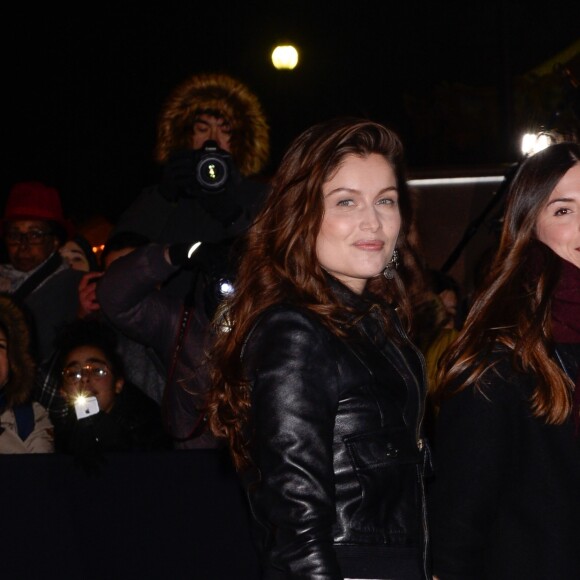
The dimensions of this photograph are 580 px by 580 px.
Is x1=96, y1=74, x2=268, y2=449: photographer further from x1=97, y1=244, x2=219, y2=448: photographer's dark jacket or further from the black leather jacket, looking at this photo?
the black leather jacket

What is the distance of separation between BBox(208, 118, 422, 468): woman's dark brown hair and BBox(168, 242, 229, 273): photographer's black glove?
5.48ft

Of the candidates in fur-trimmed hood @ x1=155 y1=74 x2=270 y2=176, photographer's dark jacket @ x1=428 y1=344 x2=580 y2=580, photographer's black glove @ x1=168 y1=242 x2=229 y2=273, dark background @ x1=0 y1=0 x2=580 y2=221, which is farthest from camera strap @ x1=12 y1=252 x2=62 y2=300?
dark background @ x1=0 y1=0 x2=580 y2=221

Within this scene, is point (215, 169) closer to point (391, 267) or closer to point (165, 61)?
point (391, 267)

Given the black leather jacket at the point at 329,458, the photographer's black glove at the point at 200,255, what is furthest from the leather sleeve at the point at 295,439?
the photographer's black glove at the point at 200,255

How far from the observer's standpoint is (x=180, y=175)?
203 inches

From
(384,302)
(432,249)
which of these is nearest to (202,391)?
(384,302)

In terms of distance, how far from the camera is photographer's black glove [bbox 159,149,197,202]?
5.10 meters

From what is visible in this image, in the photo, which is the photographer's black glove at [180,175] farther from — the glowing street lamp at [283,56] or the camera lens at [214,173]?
the glowing street lamp at [283,56]

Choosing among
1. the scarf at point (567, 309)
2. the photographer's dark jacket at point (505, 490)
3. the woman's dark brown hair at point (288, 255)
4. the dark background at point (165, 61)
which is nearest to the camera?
the woman's dark brown hair at point (288, 255)

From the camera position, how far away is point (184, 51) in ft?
57.4

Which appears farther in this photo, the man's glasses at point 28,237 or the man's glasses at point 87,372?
the man's glasses at point 28,237

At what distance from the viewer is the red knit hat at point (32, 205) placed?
6422 millimetres

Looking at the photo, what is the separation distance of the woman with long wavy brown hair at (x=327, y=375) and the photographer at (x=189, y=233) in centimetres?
125

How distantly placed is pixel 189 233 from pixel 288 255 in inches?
117
